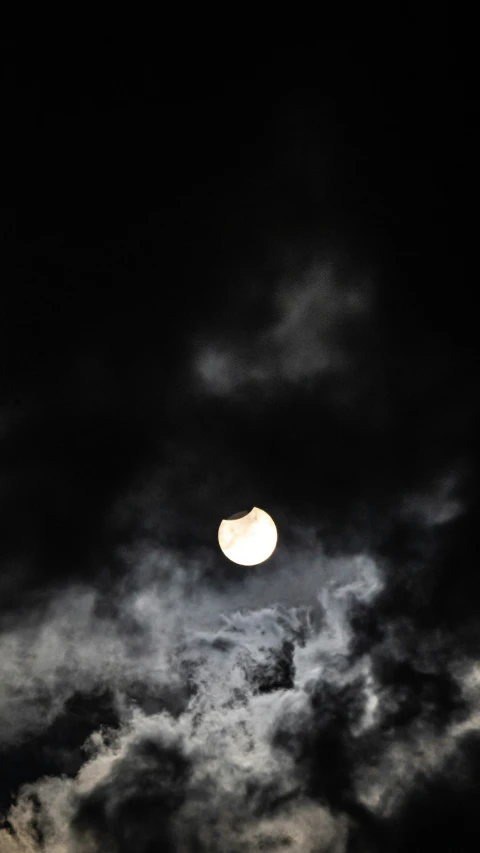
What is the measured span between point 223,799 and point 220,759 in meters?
3.71

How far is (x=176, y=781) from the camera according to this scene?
106 ft

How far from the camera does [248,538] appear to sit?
16.6 meters

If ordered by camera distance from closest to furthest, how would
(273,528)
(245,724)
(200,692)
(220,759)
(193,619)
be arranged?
(273,528) < (193,619) < (200,692) < (245,724) < (220,759)

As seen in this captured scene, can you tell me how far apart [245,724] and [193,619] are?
35.1ft

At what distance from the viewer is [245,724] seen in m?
29.4

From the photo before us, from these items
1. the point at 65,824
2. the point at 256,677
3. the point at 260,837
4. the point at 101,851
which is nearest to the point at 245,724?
the point at 256,677

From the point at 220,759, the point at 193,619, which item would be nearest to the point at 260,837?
the point at 220,759

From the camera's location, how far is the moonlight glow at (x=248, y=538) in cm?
1655

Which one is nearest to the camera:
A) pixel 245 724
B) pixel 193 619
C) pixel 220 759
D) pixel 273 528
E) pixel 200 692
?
pixel 273 528

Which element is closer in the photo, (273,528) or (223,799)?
(273,528)

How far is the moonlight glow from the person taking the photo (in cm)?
1655

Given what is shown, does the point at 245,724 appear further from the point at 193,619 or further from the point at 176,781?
the point at 193,619

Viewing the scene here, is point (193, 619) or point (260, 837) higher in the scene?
point (193, 619)

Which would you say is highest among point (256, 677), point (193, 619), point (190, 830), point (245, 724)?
point (193, 619)
